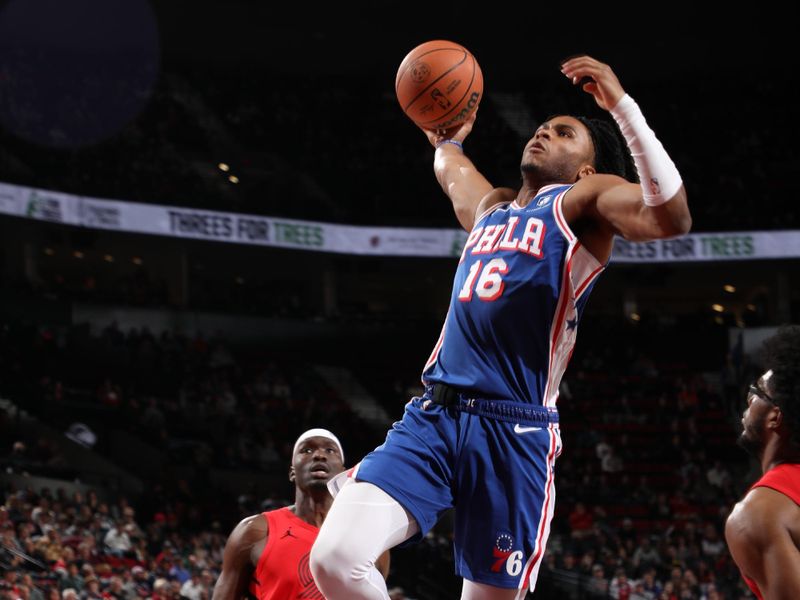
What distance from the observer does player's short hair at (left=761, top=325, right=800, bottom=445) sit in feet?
10.8

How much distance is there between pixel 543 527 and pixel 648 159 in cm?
127

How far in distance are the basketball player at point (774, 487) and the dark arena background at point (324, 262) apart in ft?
37.3

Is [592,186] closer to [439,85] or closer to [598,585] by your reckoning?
[439,85]

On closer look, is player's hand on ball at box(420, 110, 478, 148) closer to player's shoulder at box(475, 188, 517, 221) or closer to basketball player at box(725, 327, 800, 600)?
player's shoulder at box(475, 188, 517, 221)

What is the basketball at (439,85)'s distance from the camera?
4797 millimetres

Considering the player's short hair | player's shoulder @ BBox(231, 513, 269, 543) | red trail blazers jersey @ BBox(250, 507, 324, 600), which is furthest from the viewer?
player's shoulder @ BBox(231, 513, 269, 543)

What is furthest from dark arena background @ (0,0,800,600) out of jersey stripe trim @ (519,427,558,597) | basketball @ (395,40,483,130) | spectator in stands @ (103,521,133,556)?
jersey stripe trim @ (519,427,558,597)

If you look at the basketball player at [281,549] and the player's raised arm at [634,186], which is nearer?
the player's raised arm at [634,186]

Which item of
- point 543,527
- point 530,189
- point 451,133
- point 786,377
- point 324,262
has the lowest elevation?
point 543,527

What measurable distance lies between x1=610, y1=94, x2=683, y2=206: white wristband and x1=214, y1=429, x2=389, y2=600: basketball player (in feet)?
8.73

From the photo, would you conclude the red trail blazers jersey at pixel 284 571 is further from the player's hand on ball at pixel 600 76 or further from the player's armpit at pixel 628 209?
the player's hand on ball at pixel 600 76

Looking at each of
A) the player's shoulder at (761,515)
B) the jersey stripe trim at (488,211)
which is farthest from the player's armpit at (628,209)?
the player's shoulder at (761,515)

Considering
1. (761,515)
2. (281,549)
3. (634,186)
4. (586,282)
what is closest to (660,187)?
(634,186)

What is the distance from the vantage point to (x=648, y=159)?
3.61 meters
